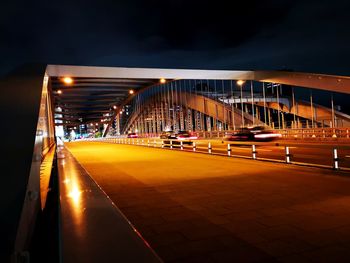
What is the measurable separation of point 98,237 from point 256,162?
485 inches

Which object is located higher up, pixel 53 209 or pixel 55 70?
pixel 55 70

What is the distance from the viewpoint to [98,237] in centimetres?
349

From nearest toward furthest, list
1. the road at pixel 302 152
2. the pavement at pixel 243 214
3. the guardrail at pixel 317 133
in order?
the pavement at pixel 243 214 → the road at pixel 302 152 → the guardrail at pixel 317 133

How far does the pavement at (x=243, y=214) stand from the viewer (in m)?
4.66

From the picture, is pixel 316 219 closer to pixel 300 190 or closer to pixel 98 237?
pixel 300 190

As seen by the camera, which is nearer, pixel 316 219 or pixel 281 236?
pixel 281 236

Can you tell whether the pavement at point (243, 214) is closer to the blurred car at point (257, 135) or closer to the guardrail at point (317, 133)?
the blurred car at point (257, 135)

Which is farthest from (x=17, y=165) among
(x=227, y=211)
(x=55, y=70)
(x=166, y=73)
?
(x=166, y=73)

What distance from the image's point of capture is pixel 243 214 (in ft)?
21.7

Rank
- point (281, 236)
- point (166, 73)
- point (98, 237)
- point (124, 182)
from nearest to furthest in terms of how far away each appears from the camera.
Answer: point (98, 237) → point (281, 236) → point (124, 182) → point (166, 73)

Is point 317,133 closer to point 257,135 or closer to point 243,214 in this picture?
point 257,135

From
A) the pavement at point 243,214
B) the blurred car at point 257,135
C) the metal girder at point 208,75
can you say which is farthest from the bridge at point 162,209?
the metal girder at point 208,75

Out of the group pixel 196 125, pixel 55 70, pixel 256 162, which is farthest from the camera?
pixel 196 125

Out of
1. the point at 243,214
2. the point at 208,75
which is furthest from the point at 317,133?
the point at 243,214
